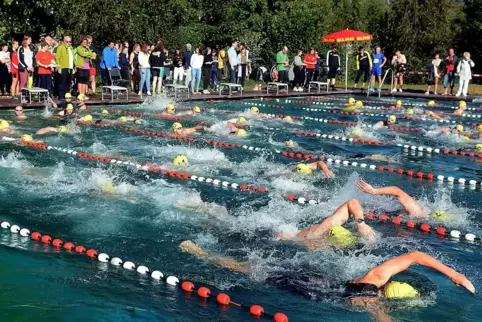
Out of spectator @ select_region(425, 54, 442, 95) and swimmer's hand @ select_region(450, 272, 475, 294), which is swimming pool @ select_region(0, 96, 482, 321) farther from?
spectator @ select_region(425, 54, 442, 95)

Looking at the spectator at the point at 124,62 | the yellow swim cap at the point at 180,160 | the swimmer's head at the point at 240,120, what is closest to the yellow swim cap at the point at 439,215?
the yellow swim cap at the point at 180,160

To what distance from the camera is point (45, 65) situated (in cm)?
1725

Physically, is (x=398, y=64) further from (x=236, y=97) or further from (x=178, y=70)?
(x=178, y=70)

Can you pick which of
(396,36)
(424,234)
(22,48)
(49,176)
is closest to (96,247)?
(49,176)

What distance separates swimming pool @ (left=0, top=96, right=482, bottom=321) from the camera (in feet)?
20.4

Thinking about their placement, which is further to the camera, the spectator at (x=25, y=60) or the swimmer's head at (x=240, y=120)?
the spectator at (x=25, y=60)

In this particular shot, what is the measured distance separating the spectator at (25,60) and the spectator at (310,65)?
1065cm

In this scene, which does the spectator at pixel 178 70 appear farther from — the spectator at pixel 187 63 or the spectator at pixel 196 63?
the spectator at pixel 196 63

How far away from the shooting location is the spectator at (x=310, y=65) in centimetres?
2434

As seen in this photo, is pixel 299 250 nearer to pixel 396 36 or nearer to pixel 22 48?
pixel 22 48

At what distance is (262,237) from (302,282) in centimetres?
150

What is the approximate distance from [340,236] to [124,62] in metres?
14.3

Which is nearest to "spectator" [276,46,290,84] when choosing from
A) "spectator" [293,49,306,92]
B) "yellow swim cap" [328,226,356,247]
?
"spectator" [293,49,306,92]

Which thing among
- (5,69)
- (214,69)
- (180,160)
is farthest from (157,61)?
(180,160)
